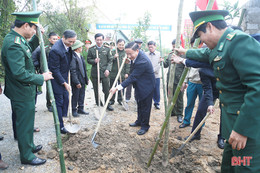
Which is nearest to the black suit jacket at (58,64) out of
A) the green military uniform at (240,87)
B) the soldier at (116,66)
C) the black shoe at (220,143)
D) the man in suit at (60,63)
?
the man in suit at (60,63)

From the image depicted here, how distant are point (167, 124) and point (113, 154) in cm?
105

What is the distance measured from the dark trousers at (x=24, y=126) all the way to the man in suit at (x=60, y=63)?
3.37ft

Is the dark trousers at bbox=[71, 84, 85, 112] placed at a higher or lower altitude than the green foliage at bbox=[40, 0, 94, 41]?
lower

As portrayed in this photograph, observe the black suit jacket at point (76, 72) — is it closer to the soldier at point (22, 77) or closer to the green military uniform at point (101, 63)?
the green military uniform at point (101, 63)

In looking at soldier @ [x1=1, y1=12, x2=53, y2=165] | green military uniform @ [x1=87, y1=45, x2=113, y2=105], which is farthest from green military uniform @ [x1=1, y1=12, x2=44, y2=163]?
green military uniform @ [x1=87, y1=45, x2=113, y2=105]

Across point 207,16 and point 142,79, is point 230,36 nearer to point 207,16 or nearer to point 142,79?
point 207,16

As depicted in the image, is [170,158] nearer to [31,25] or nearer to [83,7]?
[31,25]

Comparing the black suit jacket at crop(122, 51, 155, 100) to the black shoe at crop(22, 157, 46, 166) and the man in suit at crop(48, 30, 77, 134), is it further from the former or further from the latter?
the black shoe at crop(22, 157, 46, 166)

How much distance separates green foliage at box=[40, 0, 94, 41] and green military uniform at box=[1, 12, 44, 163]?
1134 centimetres

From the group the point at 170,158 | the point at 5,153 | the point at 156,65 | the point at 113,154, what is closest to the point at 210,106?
the point at 170,158

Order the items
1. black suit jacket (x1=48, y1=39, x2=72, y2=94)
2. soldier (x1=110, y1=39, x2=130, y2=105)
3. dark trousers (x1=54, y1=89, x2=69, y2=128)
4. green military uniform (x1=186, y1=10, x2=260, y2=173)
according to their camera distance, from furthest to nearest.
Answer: soldier (x1=110, y1=39, x2=130, y2=105) → dark trousers (x1=54, y1=89, x2=69, y2=128) → black suit jacket (x1=48, y1=39, x2=72, y2=94) → green military uniform (x1=186, y1=10, x2=260, y2=173)

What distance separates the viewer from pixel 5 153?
2.63 m

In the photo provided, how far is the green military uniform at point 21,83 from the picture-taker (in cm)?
208

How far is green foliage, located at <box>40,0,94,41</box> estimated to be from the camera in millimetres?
12297
